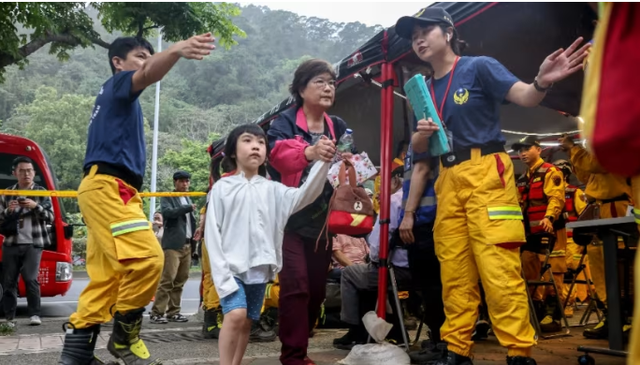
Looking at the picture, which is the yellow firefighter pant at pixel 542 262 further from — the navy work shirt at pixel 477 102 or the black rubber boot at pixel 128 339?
the black rubber boot at pixel 128 339

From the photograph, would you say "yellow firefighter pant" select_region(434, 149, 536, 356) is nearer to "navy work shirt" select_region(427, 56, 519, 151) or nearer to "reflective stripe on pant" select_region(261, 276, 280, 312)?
"navy work shirt" select_region(427, 56, 519, 151)

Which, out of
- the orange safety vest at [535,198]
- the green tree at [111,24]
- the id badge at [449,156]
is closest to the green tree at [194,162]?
the green tree at [111,24]

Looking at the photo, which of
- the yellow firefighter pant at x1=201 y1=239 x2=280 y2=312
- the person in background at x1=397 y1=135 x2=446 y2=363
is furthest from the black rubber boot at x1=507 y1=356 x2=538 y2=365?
the yellow firefighter pant at x1=201 y1=239 x2=280 y2=312

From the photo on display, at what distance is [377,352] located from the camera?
12.8ft

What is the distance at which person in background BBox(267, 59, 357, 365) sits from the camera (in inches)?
135

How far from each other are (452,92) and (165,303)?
211 inches

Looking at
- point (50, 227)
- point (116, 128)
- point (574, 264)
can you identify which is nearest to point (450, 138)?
point (116, 128)

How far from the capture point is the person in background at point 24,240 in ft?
23.2

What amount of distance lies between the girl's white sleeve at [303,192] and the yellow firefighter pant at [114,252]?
78 centimetres

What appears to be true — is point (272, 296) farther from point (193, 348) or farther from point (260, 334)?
point (193, 348)

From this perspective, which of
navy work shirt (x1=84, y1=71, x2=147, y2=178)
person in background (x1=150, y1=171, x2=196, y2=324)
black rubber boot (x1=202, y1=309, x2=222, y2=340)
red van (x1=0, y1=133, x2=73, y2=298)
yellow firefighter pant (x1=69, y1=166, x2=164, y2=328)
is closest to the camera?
yellow firefighter pant (x1=69, y1=166, x2=164, y2=328)

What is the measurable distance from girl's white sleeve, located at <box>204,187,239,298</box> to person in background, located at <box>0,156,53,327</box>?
485 centimetres

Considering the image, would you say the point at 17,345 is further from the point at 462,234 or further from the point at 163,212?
the point at 462,234

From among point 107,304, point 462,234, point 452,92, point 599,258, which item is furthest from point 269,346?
point 599,258
